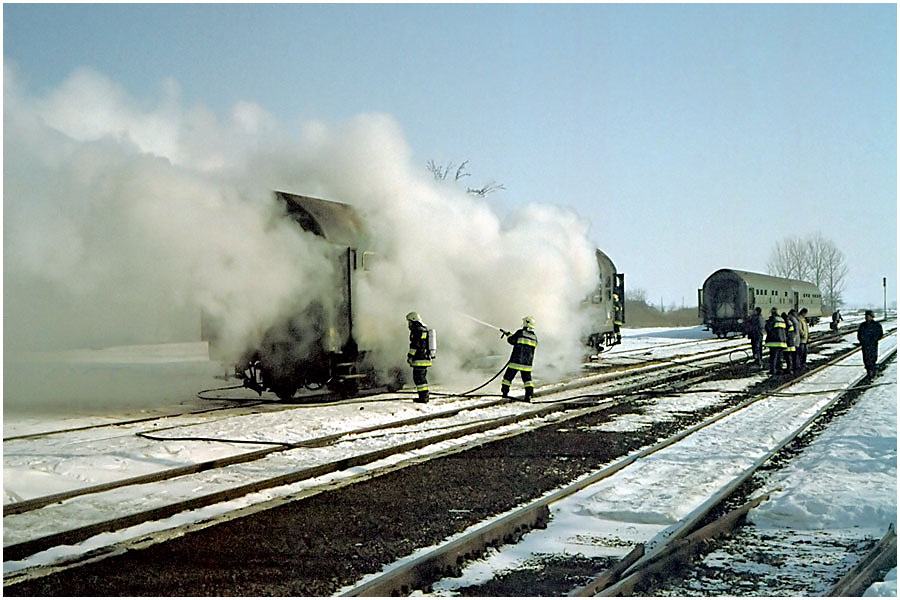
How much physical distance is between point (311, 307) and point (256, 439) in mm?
3576

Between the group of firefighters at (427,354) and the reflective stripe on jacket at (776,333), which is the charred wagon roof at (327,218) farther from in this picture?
the reflective stripe on jacket at (776,333)

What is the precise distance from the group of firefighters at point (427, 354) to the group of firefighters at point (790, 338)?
24.5 ft

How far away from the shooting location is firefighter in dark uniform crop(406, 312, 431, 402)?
1379cm

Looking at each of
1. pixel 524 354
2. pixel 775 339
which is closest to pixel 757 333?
pixel 775 339

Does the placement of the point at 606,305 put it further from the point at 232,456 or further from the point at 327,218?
the point at 232,456

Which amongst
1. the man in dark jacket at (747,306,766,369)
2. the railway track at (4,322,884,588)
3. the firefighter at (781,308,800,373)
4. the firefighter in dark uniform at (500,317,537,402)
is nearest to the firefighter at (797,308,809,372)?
the firefighter at (781,308,800,373)

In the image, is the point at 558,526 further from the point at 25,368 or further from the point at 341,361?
the point at 25,368

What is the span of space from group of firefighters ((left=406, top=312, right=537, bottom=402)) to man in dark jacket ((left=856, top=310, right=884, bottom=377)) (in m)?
7.77

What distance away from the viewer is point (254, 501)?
7070 millimetres

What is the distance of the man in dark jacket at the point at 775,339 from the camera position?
1864 centimetres

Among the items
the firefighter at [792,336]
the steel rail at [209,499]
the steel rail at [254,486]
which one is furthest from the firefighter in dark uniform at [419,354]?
the firefighter at [792,336]

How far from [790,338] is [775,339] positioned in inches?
32.1

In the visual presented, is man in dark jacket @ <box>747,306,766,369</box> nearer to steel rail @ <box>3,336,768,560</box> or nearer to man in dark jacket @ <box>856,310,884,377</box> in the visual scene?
man in dark jacket @ <box>856,310,884,377</box>

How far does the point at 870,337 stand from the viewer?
57.4ft
